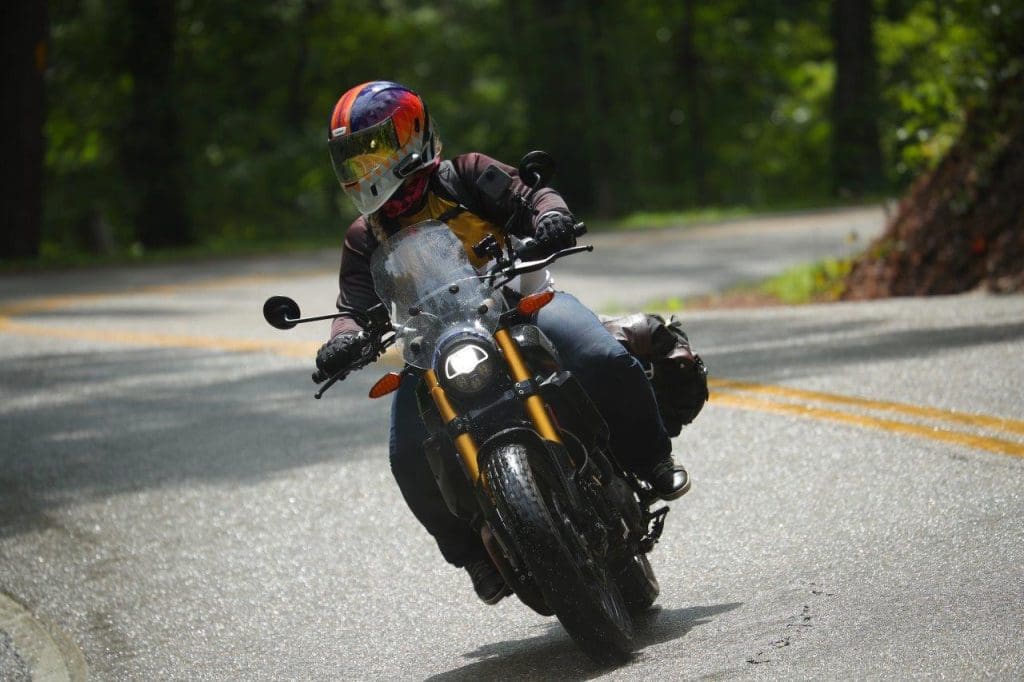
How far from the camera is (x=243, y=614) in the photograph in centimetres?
688

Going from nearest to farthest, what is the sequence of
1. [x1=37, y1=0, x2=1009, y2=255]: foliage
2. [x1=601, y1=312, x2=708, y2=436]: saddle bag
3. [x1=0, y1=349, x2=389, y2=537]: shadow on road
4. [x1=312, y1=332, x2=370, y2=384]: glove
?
[x1=312, y1=332, x2=370, y2=384]: glove, [x1=601, y1=312, x2=708, y2=436]: saddle bag, [x1=0, y1=349, x2=389, y2=537]: shadow on road, [x1=37, y1=0, x2=1009, y2=255]: foliage

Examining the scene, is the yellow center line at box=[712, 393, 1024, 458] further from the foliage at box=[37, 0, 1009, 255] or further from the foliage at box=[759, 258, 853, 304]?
the foliage at box=[37, 0, 1009, 255]

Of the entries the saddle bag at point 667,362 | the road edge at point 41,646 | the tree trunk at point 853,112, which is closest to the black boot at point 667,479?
the saddle bag at point 667,362

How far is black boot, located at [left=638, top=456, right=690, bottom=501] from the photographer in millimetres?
5773

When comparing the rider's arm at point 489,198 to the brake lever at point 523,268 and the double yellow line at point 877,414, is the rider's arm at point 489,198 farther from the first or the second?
the double yellow line at point 877,414

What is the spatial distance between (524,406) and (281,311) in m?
0.90

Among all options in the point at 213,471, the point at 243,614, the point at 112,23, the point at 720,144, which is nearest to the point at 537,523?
the point at 243,614

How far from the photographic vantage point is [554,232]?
208 inches

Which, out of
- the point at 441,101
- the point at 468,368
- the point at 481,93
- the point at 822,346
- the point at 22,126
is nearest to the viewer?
the point at 468,368

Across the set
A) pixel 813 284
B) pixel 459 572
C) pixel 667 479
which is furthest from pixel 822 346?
pixel 667 479

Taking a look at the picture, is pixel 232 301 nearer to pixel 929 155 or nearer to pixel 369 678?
pixel 929 155

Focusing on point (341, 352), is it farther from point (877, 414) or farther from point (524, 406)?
point (877, 414)

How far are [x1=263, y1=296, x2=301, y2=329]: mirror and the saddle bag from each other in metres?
1.21

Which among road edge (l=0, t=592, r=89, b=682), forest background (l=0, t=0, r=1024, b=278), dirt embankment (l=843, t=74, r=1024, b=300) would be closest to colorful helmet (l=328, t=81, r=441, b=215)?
road edge (l=0, t=592, r=89, b=682)
